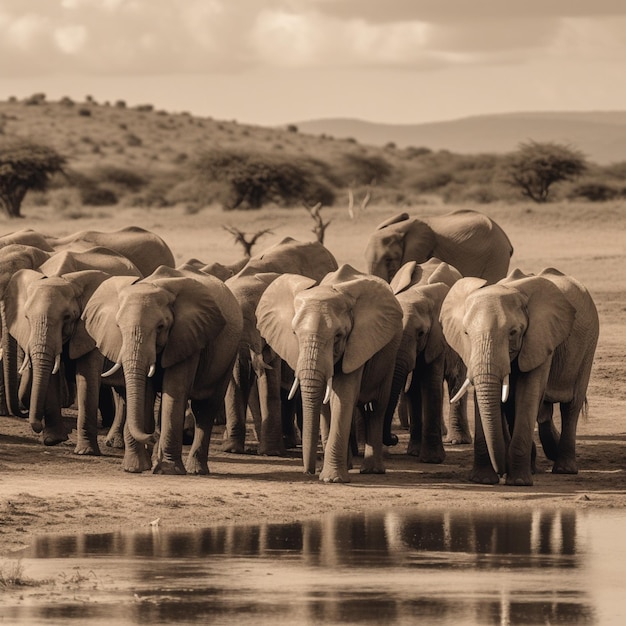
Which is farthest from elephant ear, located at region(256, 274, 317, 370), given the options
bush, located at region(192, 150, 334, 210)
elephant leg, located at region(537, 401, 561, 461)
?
bush, located at region(192, 150, 334, 210)

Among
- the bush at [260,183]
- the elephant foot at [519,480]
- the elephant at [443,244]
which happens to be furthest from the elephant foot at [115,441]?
the bush at [260,183]

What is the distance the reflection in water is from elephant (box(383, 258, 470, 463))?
318 centimetres

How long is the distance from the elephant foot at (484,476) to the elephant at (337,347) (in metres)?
0.87

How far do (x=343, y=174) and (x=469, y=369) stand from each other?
53.5 metres

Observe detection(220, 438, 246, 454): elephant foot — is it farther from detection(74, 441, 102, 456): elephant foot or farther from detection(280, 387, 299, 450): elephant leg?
detection(74, 441, 102, 456): elephant foot

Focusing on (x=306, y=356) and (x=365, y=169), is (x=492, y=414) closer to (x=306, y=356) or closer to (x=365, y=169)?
(x=306, y=356)

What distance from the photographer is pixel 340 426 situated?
47.8ft

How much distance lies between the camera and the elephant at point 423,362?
53.2 ft

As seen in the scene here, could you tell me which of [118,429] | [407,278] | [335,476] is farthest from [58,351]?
[407,278]

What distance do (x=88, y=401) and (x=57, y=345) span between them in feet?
1.83

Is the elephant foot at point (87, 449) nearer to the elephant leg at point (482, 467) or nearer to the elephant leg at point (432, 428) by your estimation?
the elephant leg at point (432, 428)

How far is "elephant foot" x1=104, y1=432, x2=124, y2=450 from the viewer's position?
55.0 ft

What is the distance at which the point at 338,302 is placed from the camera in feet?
47.8

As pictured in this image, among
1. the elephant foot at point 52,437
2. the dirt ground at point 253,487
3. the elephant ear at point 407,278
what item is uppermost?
the elephant ear at point 407,278
